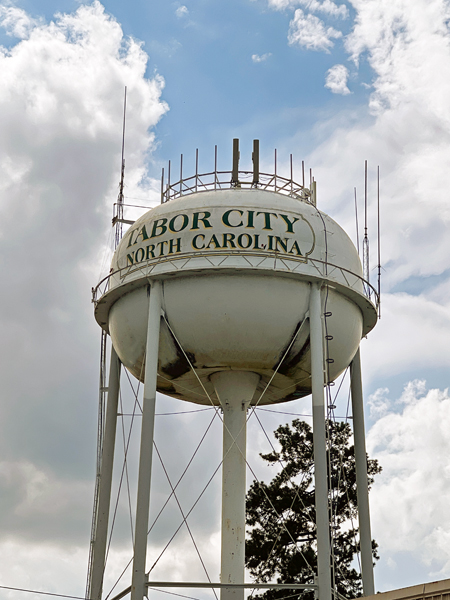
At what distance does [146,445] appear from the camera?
1595cm

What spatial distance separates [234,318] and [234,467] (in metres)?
3.71

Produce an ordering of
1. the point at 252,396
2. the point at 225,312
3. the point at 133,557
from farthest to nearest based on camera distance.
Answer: the point at 252,396, the point at 225,312, the point at 133,557

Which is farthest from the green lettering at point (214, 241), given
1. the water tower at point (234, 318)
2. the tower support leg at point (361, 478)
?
the tower support leg at point (361, 478)

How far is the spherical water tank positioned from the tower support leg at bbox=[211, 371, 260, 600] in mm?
447

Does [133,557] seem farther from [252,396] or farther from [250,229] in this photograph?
[250,229]

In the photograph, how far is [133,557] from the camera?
1541cm

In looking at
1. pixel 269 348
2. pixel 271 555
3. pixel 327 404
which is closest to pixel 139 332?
pixel 269 348

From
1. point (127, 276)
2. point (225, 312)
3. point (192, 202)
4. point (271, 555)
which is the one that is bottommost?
point (271, 555)

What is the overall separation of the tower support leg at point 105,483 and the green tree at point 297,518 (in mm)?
6947

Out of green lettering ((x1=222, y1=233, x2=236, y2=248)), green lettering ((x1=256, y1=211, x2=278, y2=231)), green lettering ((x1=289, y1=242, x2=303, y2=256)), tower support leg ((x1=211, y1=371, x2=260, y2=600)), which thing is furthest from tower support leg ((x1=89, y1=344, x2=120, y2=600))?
green lettering ((x1=289, y1=242, x2=303, y2=256))

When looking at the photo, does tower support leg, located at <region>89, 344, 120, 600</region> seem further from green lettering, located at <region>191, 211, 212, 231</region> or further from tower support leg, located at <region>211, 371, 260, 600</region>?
green lettering, located at <region>191, 211, 212, 231</region>

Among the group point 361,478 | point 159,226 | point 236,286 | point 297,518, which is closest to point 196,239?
point 159,226

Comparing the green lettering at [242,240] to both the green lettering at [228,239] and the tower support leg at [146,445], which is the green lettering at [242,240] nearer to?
the green lettering at [228,239]

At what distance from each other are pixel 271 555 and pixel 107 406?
874 centimetres
